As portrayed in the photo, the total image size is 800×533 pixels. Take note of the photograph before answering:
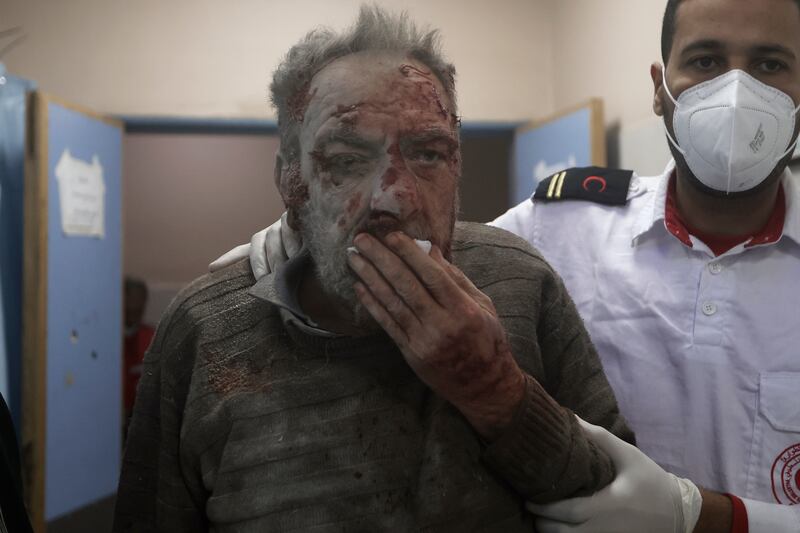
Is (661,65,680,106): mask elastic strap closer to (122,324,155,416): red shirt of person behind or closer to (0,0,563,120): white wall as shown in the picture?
(0,0,563,120): white wall

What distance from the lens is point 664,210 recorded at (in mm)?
1312

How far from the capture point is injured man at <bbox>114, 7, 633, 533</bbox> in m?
0.77

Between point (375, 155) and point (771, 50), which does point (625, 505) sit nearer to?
point (375, 155)

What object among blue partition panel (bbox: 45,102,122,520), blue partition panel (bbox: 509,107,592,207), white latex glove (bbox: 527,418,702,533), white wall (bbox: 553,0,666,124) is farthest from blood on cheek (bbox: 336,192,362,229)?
blue partition panel (bbox: 45,102,122,520)

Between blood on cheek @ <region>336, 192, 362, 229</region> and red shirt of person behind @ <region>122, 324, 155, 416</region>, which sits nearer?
blood on cheek @ <region>336, 192, 362, 229</region>

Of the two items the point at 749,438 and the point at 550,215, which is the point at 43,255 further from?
the point at 749,438

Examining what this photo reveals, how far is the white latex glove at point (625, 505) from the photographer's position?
870 mm

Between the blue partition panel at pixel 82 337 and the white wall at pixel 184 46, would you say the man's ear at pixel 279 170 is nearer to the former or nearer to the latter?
the blue partition panel at pixel 82 337

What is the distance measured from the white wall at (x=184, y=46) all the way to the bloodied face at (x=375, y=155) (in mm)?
2223

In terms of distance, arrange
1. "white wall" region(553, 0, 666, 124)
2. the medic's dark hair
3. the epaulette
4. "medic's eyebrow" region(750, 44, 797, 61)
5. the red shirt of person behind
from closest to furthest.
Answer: "medic's eyebrow" region(750, 44, 797, 61) → the medic's dark hair → the epaulette → "white wall" region(553, 0, 666, 124) → the red shirt of person behind

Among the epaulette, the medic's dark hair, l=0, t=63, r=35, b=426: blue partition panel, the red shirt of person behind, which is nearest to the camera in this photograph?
the medic's dark hair

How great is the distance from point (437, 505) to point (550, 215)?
30.2 inches

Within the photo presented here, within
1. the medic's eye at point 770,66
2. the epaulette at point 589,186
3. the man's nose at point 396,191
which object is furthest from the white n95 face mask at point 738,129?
the man's nose at point 396,191

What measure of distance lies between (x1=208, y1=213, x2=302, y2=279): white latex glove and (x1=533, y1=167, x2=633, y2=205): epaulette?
638 mm
